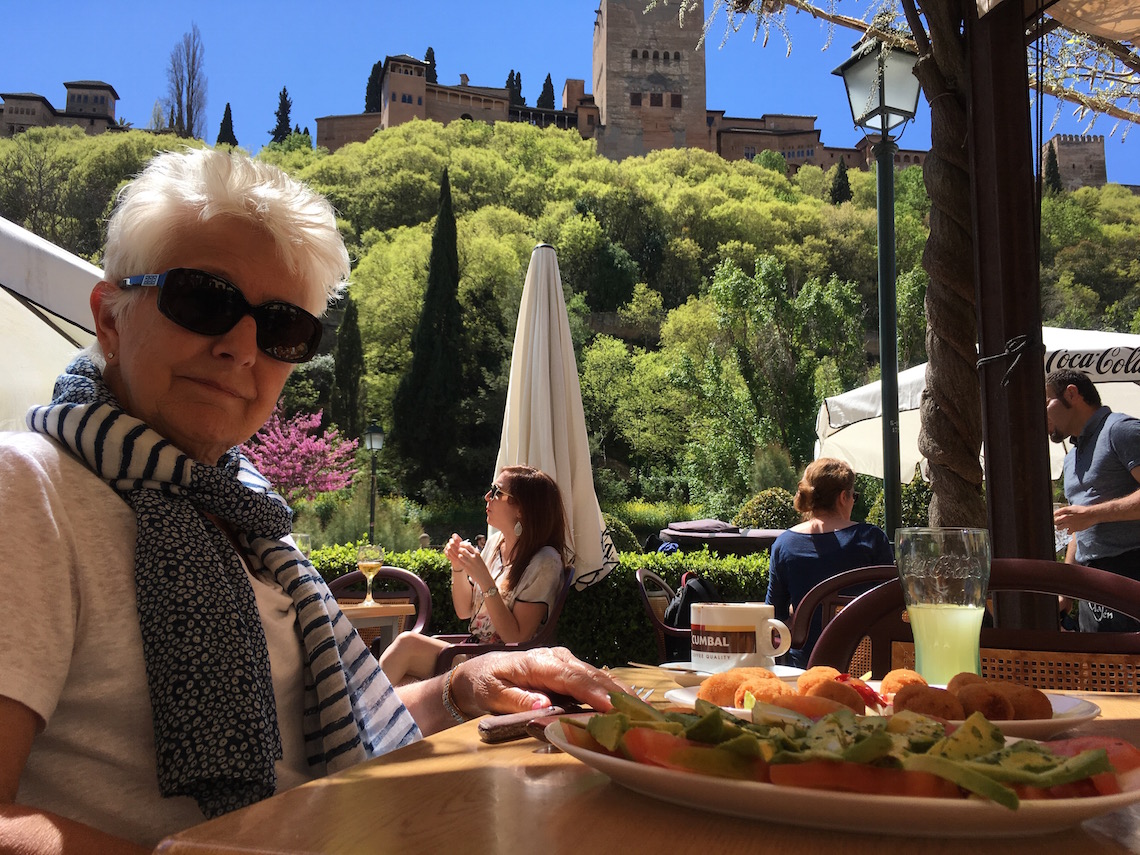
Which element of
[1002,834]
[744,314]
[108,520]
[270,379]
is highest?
[744,314]

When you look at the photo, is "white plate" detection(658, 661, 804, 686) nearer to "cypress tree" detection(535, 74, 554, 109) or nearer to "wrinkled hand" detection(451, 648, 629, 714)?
"wrinkled hand" detection(451, 648, 629, 714)

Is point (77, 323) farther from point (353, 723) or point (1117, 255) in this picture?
point (1117, 255)

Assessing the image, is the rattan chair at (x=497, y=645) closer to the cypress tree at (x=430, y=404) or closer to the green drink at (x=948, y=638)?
the green drink at (x=948, y=638)

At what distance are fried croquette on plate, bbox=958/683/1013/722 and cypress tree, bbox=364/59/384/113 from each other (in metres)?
63.6

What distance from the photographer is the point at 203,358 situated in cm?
117

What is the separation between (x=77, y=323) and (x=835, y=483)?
109 inches

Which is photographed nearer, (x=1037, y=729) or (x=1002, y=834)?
(x=1002, y=834)

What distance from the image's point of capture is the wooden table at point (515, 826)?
1.54 ft

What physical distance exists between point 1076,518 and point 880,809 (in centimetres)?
307

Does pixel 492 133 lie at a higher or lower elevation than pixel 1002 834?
higher

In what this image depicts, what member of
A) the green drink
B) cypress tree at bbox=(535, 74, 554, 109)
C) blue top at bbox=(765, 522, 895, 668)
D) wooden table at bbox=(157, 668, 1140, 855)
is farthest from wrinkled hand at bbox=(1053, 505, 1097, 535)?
cypress tree at bbox=(535, 74, 554, 109)

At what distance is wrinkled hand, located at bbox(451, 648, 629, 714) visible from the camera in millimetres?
910

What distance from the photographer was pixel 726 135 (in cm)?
6134

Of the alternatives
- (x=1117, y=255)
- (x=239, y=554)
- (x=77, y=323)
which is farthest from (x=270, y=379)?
(x=1117, y=255)
